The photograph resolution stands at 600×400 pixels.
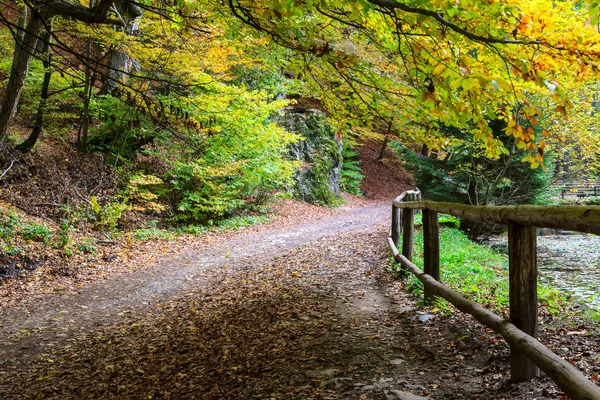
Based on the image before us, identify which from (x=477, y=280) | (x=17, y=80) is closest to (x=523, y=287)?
(x=477, y=280)

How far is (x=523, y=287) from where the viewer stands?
2.84 metres

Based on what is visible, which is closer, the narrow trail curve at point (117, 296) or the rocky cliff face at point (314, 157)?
the narrow trail curve at point (117, 296)

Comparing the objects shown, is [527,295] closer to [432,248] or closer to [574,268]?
[432,248]

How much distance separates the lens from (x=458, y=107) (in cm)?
369

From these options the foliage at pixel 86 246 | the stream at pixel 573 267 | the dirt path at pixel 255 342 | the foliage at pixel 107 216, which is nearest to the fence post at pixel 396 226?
the dirt path at pixel 255 342

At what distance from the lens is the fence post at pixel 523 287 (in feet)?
9.20

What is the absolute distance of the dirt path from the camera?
132 inches

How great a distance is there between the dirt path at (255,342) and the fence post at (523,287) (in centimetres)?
11

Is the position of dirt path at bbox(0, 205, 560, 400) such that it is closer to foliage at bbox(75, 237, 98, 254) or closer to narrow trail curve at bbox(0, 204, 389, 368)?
narrow trail curve at bbox(0, 204, 389, 368)

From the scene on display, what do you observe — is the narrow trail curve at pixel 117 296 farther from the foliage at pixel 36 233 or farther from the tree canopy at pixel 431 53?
the tree canopy at pixel 431 53

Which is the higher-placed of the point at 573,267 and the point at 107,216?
the point at 107,216

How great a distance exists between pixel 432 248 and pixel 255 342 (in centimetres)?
236

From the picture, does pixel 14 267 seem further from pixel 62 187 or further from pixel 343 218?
pixel 343 218

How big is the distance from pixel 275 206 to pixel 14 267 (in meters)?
10.5
